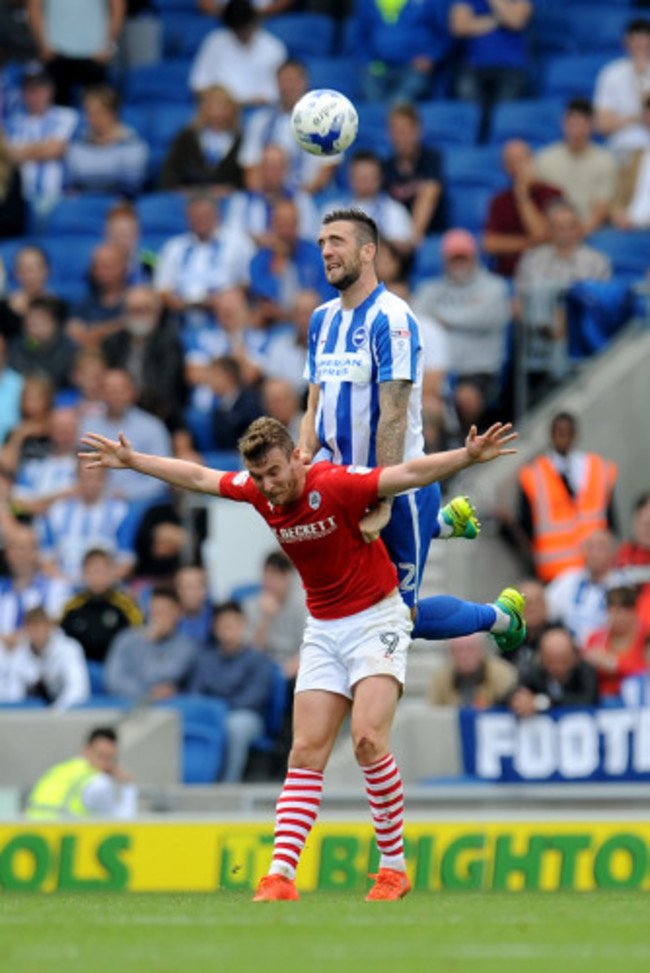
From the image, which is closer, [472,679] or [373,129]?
[472,679]

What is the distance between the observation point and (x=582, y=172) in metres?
19.4

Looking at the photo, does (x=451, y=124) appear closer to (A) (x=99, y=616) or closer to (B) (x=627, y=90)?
(B) (x=627, y=90)

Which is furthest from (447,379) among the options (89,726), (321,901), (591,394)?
(321,901)

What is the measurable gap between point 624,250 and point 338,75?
381 cm

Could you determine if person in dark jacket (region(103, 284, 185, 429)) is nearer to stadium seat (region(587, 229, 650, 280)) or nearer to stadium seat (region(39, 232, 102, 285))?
stadium seat (region(39, 232, 102, 285))

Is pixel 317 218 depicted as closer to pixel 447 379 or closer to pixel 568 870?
pixel 447 379

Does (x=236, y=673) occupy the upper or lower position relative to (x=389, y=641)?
upper

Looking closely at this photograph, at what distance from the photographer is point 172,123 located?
22.0 metres

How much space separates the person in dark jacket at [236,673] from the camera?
16.0m

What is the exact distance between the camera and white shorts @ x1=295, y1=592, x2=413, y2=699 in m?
10.2

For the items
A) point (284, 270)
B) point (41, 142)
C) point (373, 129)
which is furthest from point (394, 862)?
point (41, 142)

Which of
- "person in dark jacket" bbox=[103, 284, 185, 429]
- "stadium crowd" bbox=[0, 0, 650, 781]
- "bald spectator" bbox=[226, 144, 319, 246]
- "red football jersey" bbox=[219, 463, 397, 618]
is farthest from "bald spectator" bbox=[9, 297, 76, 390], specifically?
"red football jersey" bbox=[219, 463, 397, 618]

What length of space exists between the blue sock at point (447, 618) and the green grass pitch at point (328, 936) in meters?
1.15

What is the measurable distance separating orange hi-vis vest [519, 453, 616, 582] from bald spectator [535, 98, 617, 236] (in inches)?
116
